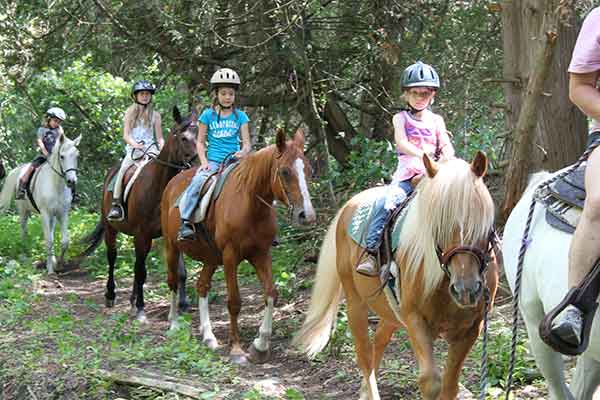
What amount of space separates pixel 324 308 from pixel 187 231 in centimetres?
248

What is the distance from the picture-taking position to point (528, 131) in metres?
6.87

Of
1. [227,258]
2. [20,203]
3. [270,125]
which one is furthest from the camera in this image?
[20,203]

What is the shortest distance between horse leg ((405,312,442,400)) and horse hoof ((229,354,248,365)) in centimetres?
287

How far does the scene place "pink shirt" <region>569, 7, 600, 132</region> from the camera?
12.2ft

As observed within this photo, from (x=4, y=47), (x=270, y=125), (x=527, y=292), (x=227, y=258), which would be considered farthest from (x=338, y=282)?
(x=4, y=47)

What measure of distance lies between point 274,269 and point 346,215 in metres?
4.71

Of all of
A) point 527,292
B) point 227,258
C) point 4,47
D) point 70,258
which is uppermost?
point 4,47

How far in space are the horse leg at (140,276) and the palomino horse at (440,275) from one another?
4380 millimetres

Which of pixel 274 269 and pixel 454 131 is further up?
pixel 454 131

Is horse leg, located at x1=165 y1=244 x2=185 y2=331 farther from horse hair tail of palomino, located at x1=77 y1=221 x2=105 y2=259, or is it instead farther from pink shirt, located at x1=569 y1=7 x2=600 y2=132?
pink shirt, located at x1=569 y1=7 x2=600 y2=132

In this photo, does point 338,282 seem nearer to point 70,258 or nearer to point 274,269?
point 274,269

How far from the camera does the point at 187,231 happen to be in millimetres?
8812

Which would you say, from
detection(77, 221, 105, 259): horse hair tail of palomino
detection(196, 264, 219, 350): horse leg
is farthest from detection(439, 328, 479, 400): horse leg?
detection(77, 221, 105, 259): horse hair tail of palomino

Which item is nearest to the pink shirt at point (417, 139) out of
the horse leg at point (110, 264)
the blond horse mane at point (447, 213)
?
the blond horse mane at point (447, 213)
